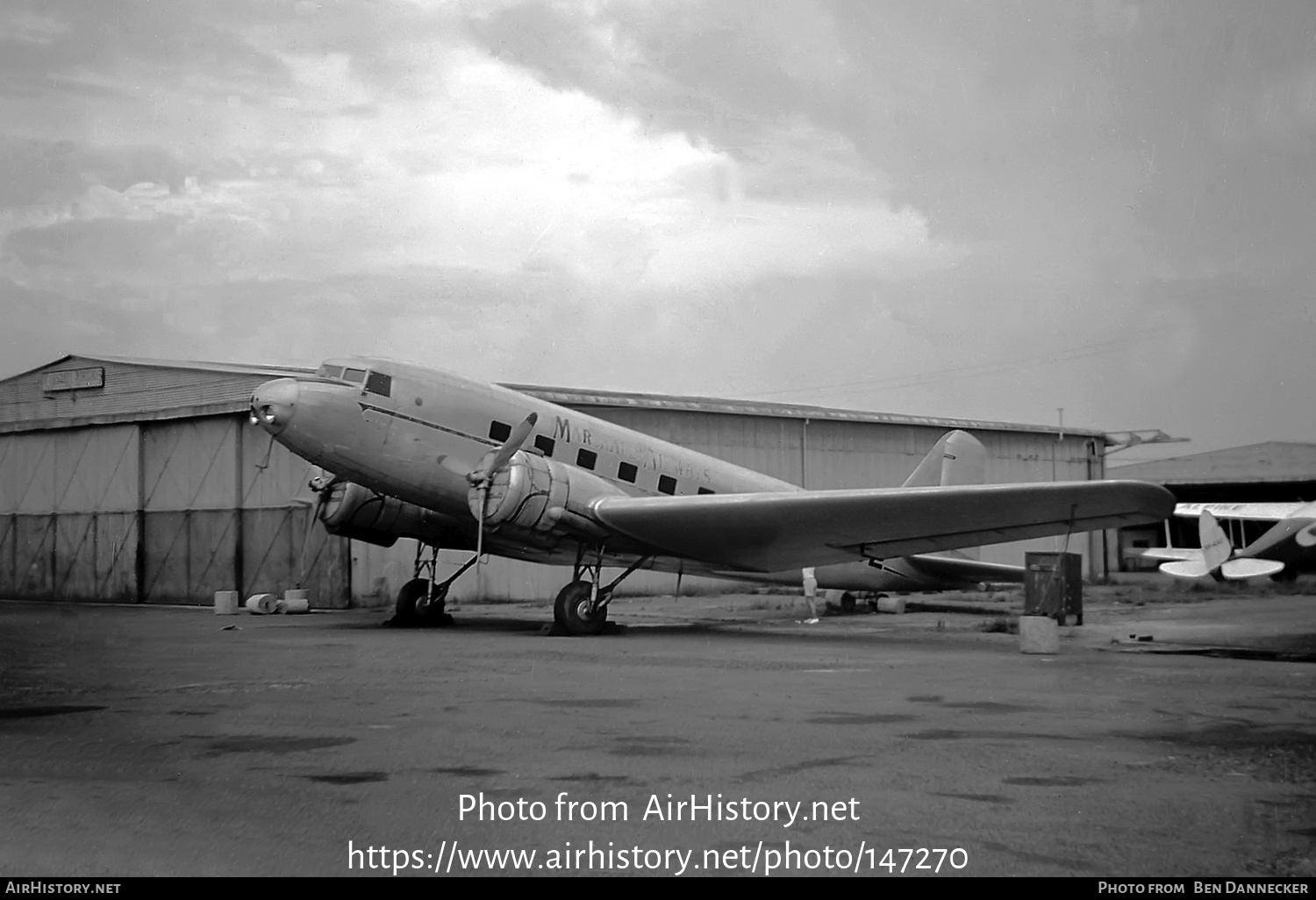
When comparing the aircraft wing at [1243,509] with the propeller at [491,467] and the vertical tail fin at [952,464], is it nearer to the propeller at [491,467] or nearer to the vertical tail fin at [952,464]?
the vertical tail fin at [952,464]

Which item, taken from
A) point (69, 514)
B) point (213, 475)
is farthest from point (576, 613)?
point (69, 514)

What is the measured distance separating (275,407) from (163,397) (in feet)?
74.3

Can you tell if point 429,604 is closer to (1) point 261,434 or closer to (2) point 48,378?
(1) point 261,434

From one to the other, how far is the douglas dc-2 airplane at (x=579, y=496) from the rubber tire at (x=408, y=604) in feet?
6.82

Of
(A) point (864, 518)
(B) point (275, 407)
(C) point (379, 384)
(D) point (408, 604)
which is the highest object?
(C) point (379, 384)

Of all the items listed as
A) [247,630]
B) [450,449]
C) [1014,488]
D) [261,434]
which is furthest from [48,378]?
[1014,488]

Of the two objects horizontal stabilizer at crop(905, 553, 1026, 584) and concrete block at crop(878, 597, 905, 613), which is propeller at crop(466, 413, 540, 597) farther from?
concrete block at crop(878, 597, 905, 613)

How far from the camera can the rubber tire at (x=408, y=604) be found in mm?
21047

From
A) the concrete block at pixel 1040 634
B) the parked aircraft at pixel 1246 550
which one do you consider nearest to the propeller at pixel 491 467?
the concrete block at pixel 1040 634

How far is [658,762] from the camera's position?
273 inches

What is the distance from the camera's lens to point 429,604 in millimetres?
21203

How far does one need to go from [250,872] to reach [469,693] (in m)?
5.72

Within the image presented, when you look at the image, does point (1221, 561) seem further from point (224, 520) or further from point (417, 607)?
point (224, 520)

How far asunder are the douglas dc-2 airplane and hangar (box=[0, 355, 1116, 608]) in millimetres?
12861
